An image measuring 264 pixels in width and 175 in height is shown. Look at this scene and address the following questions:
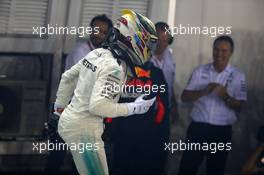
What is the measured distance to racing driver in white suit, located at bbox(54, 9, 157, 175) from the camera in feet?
10.6

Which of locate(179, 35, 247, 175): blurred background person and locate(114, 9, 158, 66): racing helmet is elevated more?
locate(114, 9, 158, 66): racing helmet

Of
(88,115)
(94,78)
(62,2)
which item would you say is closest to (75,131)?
(88,115)

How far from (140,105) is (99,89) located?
311mm

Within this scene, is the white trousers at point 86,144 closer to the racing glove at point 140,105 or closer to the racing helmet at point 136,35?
the racing glove at point 140,105

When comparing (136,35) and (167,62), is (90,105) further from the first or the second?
(167,62)

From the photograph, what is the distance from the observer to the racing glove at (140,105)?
3.28 m

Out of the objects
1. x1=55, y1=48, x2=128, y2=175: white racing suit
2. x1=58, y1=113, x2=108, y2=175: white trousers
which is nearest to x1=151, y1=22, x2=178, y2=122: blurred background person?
x1=55, y1=48, x2=128, y2=175: white racing suit

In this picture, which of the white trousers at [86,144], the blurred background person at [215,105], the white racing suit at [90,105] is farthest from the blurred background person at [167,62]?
the white trousers at [86,144]

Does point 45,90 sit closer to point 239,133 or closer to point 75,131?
point 75,131

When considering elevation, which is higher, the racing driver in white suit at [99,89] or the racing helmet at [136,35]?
the racing helmet at [136,35]

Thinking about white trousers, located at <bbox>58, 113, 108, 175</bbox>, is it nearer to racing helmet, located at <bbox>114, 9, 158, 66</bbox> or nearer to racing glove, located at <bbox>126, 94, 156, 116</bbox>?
racing glove, located at <bbox>126, 94, 156, 116</bbox>

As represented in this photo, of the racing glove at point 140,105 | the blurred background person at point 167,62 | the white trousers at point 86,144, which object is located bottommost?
the white trousers at point 86,144

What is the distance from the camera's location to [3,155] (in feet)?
11.7

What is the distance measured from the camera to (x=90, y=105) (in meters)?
3.19
